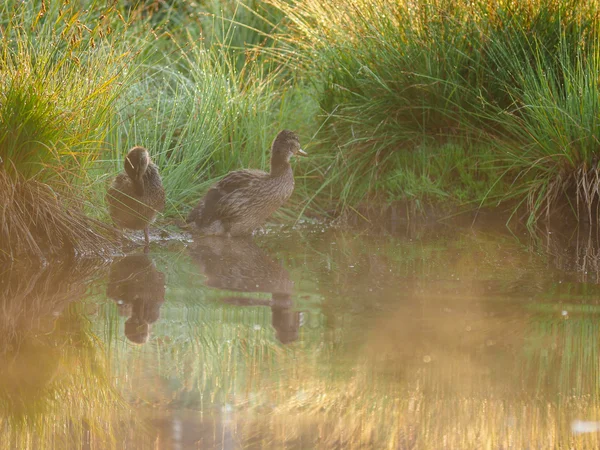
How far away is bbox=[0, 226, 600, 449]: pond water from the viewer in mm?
3436

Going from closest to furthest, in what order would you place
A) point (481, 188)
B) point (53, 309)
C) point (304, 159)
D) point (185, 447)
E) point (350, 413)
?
point (185, 447), point (350, 413), point (53, 309), point (481, 188), point (304, 159)

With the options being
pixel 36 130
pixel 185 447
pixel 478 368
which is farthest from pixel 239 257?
pixel 185 447

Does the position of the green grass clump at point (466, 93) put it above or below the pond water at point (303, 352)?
above

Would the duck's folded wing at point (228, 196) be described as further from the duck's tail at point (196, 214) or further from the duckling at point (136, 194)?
the duckling at point (136, 194)

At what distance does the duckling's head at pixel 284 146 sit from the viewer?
26.9ft

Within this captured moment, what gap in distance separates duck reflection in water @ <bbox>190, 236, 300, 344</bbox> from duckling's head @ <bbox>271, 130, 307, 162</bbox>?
2.71ft

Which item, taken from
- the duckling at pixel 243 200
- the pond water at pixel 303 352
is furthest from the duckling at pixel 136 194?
the pond water at pixel 303 352

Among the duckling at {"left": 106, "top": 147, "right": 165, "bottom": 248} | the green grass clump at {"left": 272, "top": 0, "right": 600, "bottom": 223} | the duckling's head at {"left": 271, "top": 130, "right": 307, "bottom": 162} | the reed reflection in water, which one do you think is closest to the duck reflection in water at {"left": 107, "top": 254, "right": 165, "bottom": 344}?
the reed reflection in water

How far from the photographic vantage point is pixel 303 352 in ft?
14.2

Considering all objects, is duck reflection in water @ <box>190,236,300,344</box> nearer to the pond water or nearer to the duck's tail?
the pond water

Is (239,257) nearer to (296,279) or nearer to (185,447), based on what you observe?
(296,279)

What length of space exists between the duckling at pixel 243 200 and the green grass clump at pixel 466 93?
84cm

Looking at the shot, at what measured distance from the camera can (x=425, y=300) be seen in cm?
533

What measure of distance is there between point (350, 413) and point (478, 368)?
775mm
